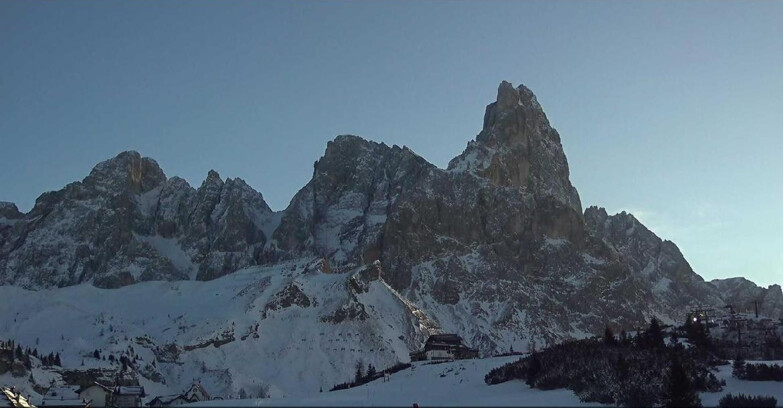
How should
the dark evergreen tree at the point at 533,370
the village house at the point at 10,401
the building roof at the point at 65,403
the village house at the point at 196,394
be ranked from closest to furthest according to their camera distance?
the dark evergreen tree at the point at 533,370, the village house at the point at 10,401, the building roof at the point at 65,403, the village house at the point at 196,394

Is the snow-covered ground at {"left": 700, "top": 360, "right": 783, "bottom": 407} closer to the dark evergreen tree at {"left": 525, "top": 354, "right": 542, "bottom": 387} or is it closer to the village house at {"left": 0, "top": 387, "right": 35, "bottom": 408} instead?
the dark evergreen tree at {"left": 525, "top": 354, "right": 542, "bottom": 387}

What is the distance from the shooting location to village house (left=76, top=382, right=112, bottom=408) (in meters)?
82.8

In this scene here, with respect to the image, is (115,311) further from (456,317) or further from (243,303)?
(456,317)

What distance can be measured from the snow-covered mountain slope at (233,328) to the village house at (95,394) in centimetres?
2460

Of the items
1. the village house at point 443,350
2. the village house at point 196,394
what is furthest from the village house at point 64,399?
the village house at point 443,350

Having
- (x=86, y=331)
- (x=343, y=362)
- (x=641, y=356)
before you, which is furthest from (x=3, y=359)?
(x=641, y=356)

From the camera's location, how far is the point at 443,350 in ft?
420

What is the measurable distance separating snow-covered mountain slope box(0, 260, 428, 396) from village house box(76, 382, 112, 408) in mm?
24602

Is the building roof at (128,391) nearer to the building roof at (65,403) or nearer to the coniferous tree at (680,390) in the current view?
the building roof at (65,403)

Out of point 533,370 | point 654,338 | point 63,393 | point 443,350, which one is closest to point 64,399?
point 63,393

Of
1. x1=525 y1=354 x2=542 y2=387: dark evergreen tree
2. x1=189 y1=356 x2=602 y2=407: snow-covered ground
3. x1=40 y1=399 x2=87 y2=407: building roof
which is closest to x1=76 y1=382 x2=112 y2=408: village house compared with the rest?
x1=40 y1=399 x2=87 y2=407: building roof

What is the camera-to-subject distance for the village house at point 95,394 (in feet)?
272

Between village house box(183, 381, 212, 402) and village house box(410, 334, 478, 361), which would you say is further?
village house box(410, 334, 478, 361)

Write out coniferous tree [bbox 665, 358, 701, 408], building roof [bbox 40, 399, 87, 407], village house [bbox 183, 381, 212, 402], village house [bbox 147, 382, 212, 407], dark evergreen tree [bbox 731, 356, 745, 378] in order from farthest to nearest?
village house [bbox 183, 381, 212, 402] < village house [bbox 147, 382, 212, 407] < building roof [bbox 40, 399, 87, 407] < dark evergreen tree [bbox 731, 356, 745, 378] < coniferous tree [bbox 665, 358, 701, 408]
